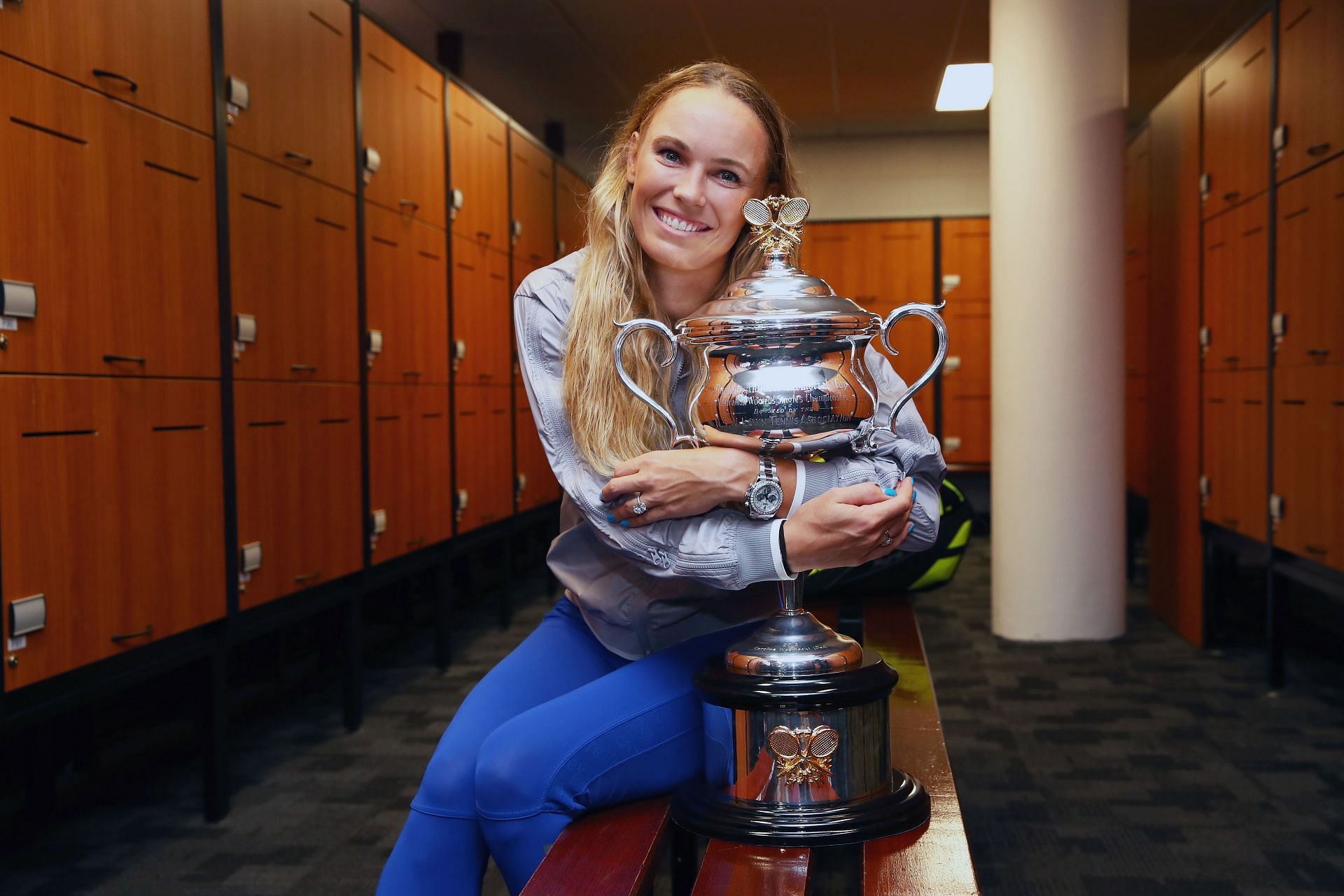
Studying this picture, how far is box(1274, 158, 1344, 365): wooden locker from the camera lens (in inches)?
119

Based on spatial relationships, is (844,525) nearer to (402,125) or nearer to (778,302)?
(778,302)

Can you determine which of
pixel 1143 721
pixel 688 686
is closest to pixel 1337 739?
pixel 1143 721

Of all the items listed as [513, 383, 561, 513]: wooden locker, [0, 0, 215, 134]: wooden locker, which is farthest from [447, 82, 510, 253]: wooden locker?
[0, 0, 215, 134]: wooden locker

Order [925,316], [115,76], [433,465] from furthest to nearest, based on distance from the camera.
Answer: [433,465], [115,76], [925,316]

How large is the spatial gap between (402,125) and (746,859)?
10.2ft

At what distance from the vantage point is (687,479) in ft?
3.79

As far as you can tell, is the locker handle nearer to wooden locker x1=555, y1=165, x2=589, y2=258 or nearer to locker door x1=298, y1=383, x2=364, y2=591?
locker door x1=298, y1=383, x2=364, y2=591

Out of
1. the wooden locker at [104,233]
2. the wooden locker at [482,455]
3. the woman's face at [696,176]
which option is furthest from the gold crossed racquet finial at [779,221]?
the wooden locker at [482,455]

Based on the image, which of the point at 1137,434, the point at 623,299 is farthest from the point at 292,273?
the point at 1137,434

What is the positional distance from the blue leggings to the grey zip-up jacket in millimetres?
67

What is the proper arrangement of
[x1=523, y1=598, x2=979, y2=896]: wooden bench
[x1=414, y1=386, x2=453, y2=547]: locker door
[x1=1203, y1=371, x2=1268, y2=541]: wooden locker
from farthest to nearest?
1. [x1=414, y1=386, x2=453, y2=547]: locker door
2. [x1=1203, y1=371, x2=1268, y2=541]: wooden locker
3. [x1=523, y1=598, x2=979, y2=896]: wooden bench

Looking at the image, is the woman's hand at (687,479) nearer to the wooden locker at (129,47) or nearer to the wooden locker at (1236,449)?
the wooden locker at (129,47)

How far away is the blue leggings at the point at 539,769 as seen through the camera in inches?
46.6

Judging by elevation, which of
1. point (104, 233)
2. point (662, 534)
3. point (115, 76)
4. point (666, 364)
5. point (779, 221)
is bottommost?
point (662, 534)
